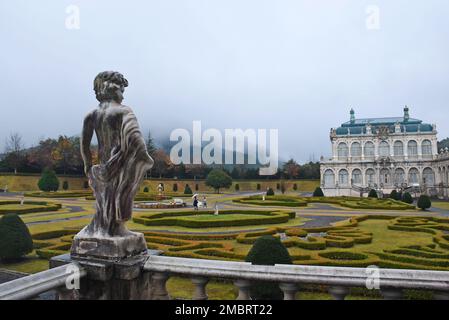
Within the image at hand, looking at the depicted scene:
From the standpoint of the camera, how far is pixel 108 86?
4.26 metres

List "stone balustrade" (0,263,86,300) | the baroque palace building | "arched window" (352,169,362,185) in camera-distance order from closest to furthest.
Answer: "stone balustrade" (0,263,86,300) → the baroque palace building → "arched window" (352,169,362,185)

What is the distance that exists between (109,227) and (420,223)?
736 inches

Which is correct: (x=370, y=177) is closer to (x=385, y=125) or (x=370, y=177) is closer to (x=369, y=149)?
(x=369, y=149)

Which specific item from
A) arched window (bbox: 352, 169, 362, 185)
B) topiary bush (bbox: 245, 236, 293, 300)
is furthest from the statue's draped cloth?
arched window (bbox: 352, 169, 362, 185)

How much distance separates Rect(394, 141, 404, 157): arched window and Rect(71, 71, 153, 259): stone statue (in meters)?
63.7

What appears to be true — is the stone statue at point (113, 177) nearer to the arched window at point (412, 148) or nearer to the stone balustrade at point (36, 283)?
the stone balustrade at point (36, 283)

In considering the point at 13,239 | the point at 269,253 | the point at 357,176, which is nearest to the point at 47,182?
the point at 13,239

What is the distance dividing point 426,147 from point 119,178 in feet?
214

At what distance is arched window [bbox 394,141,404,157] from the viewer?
2355 inches

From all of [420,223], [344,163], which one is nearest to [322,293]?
[420,223]

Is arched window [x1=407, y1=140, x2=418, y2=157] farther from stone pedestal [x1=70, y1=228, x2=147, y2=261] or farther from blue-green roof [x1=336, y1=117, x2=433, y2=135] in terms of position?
stone pedestal [x1=70, y1=228, x2=147, y2=261]

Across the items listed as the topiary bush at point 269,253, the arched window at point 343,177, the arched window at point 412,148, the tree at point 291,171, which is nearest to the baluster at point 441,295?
the topiary bush at point 269,253
